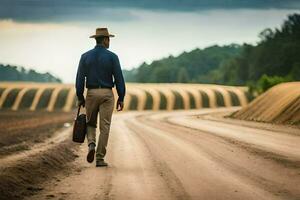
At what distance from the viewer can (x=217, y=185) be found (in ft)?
27.4

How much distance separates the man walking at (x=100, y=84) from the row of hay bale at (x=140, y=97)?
41.9 metres

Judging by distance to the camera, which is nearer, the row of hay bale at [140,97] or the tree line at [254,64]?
the row of hay bale at [140,97]

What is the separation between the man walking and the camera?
435 inches

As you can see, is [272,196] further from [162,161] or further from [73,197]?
[162,161]

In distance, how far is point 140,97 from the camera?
5575cm

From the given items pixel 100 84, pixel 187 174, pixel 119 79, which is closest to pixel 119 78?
pixel 119 79

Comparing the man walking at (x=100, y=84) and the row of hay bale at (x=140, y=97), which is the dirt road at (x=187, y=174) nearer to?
the man walking at (x=100, y=84)

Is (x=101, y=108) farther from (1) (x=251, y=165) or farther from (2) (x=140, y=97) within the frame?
(2) (x=140, y=97)

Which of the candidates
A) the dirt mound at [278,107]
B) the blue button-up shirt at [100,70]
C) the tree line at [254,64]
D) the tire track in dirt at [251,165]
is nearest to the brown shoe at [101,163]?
the blue button-up shirt at [100,70]

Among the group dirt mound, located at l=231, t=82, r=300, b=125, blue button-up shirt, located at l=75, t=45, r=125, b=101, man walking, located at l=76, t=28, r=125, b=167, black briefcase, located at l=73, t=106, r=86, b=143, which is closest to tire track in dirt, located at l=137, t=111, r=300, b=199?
man walking, located at l=76, t=28, r=125, b=167

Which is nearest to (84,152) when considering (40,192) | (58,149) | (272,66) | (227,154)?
(58,149)

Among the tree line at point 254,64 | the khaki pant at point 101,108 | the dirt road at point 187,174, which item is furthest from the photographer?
the tree line at point 254,64

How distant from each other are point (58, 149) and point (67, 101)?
4147cm

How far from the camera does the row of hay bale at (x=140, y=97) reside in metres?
54.2
